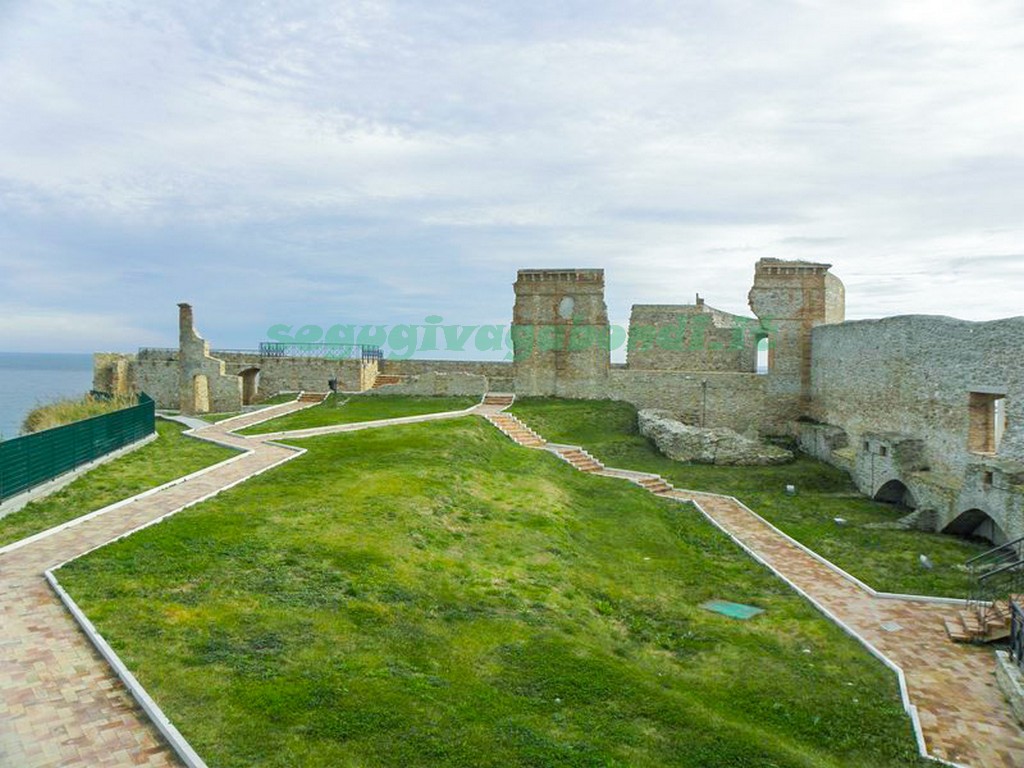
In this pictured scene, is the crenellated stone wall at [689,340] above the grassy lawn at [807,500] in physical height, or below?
above

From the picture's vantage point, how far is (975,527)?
717 inches

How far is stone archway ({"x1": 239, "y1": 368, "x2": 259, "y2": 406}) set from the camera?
130ft

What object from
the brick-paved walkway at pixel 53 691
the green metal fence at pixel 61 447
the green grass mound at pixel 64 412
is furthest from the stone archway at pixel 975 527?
the green grass mound at pixel 64 412

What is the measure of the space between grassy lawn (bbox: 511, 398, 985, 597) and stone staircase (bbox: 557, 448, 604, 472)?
974 mm

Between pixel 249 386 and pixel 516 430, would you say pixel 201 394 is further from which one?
pixel 516 430

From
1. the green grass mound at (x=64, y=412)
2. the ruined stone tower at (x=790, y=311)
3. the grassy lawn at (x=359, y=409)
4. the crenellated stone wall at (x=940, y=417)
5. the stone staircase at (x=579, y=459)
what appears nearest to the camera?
the crenellated stone wall at (x=940, y=417)

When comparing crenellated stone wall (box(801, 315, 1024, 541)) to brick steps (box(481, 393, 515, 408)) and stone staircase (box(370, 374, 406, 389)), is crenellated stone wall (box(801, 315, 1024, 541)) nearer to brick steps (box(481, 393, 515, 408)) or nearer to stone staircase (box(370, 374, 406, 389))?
brick steps (box(481, 393, 515, 408))

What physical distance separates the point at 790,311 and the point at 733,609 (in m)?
24.6

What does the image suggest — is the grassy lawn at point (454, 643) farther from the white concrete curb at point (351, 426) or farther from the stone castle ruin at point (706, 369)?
the stone castle ruin at point (706, 369)

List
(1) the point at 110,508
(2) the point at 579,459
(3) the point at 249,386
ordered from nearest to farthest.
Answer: (1) the point at 110,508
(2) the point at 579,459
(3) the point at 249,386

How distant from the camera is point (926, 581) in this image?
14.5 m

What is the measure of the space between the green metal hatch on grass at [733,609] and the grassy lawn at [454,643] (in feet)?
0.79

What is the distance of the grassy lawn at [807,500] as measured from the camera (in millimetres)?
15234

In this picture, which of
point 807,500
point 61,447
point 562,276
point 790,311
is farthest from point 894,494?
point 61,447
